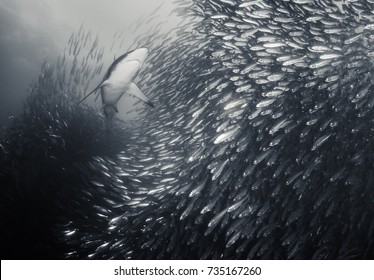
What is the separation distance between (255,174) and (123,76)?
150 inches

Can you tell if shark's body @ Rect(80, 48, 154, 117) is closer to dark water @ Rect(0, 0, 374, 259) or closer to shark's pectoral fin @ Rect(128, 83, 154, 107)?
shark's pectoral fin @ Rect(128, 83, 154, 107)

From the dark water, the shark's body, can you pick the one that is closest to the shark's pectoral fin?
the shark's body

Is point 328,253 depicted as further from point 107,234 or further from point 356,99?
point 107,234

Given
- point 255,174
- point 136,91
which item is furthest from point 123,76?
point 255,174

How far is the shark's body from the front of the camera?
20.1 ft

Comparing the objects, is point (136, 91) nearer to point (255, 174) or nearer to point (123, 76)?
point (123, 76)

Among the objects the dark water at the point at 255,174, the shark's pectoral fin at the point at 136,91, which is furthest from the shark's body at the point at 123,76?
A: the dark water at the point at 255,174

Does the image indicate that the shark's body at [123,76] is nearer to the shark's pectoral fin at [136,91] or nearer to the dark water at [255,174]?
the shark's pectoral fin at [136,91]

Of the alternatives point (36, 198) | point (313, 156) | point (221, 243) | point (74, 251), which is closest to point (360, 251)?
point (313, 156)

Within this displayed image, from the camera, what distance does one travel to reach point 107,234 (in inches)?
199

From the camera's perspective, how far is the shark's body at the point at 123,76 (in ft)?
20.1

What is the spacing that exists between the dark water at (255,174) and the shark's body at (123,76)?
1732 mm

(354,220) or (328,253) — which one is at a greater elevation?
(354,220)

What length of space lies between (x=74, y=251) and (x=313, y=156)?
409 cm
